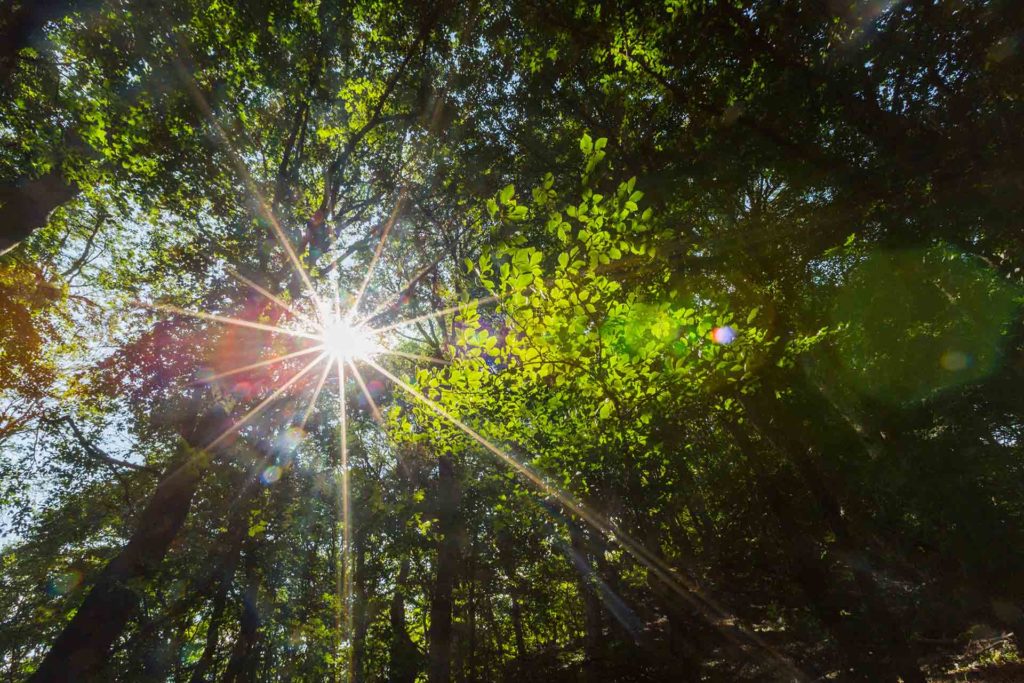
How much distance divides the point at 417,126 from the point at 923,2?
9.21 meters

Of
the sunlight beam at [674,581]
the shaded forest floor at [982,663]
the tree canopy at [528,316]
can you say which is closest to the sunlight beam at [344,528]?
the tree canopy at [528,316]

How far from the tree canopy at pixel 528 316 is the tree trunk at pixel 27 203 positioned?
10 cm

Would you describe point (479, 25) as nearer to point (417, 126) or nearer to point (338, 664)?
point (417, 126)

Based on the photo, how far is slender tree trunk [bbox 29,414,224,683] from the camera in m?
6.69

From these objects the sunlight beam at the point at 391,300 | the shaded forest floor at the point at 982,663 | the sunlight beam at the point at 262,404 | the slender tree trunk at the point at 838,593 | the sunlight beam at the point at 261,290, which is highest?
the sunlight beam at the point at 391,300

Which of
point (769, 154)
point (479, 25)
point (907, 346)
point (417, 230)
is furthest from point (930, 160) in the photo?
point (417, 230)

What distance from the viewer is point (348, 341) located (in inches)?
524

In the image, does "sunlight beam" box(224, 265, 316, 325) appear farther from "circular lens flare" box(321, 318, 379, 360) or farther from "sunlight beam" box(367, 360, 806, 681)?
"sunlight beam" box(367, 360, 806, 681)

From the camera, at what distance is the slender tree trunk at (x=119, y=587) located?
21.9 feet

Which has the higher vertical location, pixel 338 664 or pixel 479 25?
pixel 479 25

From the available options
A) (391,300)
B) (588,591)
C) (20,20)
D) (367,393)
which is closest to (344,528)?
(367,393)

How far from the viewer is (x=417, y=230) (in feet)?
43.0

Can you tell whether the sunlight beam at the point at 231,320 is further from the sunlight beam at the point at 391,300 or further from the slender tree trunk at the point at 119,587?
the sunlight beam at the point at 391,300

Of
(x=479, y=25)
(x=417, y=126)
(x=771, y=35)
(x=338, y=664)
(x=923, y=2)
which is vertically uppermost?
(x=417, y=126)
